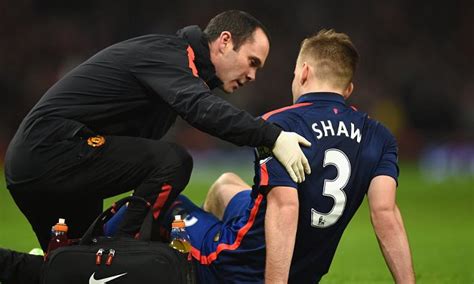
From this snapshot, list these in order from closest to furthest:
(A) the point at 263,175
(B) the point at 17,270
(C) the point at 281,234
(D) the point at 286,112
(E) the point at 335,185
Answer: (C) the point at 281,234, (A) the point at 263,175, (E) the point at 335,185, (D) the point at 286,112, (B) the point at 17,270

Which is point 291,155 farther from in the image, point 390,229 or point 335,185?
point 390,229


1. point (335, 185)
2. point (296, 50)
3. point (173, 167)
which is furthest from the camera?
point (296, 50)

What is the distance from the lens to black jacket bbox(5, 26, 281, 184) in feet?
15.9

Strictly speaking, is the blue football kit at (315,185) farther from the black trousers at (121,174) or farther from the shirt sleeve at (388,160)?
the black trousers at (121,174)

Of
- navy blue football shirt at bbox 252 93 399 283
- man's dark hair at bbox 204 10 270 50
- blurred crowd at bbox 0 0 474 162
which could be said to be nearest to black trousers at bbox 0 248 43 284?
navy blue football shirt at bbox 252 93 399 283

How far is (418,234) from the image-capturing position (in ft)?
33.3

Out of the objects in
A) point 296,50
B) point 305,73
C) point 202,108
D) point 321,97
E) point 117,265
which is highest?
point 296,50

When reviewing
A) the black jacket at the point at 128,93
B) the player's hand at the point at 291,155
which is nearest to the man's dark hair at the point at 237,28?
the black jacket at the point at 128,93

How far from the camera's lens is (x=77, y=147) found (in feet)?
16.4

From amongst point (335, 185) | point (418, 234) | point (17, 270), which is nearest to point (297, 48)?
point (418, 234)

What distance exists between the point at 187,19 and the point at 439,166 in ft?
23.6

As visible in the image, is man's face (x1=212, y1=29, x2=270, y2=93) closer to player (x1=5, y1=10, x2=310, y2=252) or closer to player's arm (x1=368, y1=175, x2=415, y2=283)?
player (x1=5, y1=10, x2=310, y2=252)

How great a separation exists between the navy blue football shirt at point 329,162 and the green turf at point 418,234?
156cm

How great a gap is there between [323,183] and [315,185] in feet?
0.14
